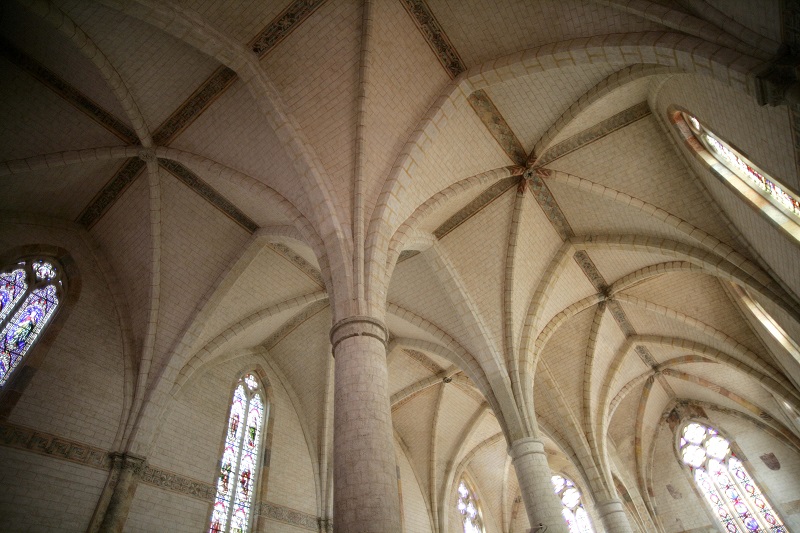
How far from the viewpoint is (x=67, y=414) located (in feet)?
29.0

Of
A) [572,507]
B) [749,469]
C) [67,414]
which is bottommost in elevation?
[67,414]

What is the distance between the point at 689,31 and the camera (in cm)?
595

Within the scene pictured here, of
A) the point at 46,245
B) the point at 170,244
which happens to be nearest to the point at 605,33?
the point at 170,244

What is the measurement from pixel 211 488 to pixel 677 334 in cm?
1283

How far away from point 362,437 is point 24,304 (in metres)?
7.76

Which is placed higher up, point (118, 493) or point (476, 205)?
point (476, 205)

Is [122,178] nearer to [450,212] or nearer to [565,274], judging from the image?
[450,212]

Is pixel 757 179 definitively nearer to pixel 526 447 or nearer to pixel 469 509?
pixel 526 447

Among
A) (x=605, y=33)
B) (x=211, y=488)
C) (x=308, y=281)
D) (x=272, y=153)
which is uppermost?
(x=308, y=281)

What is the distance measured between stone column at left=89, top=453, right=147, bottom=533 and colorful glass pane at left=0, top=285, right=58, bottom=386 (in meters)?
2.40

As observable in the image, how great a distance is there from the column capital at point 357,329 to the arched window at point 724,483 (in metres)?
16.5

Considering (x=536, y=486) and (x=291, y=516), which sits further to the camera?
(x=291, y=516)

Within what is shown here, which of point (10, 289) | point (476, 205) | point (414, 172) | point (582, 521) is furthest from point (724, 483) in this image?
point (10, 289)

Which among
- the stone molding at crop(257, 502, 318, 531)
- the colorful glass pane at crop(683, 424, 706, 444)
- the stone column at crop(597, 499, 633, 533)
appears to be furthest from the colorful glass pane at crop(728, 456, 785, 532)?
the stone molding at crop(257, 502, 318, 531)
